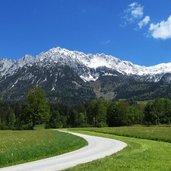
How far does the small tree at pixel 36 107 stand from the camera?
122 m

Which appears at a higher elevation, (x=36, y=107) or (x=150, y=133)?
(x=36, y=107)

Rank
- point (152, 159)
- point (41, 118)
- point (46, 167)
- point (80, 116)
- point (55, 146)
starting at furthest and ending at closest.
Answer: point (80, 116) → point (41, 118) → point (55, 146) → point (152, 159) → point (46, 167)

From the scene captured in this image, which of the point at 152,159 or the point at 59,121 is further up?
the point at 59,121

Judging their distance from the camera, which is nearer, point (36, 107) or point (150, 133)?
point (150, 133)

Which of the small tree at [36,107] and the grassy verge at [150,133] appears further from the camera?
the small tree at [36,107]

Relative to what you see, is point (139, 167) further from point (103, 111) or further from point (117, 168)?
point (103, 111)

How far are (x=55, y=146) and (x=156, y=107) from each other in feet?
490

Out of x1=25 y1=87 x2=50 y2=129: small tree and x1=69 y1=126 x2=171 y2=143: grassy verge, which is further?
x1=25 y1=87 x2=50 y2=129: small tree

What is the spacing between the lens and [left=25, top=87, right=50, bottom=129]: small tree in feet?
399

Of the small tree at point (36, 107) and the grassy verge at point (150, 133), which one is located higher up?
the small tree at point (36, 107)

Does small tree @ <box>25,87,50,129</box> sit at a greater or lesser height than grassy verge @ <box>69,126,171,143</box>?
greater

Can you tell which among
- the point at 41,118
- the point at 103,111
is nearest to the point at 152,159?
the point at 41,118

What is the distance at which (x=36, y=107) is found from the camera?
401 ft

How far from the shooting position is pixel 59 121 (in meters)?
184
